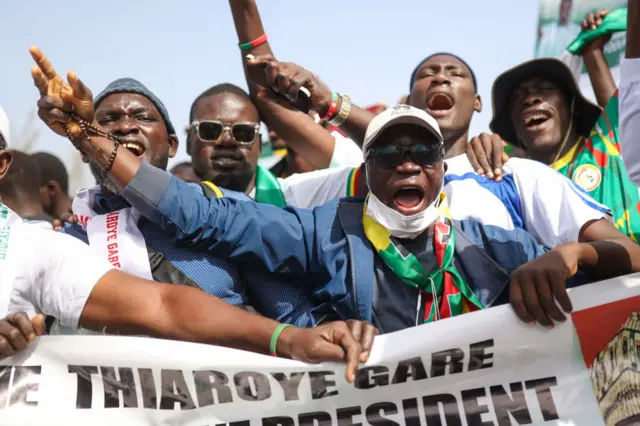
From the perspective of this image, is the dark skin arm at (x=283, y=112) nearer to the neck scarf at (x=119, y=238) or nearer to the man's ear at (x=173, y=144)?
the man's ear at (x=173, y=144)

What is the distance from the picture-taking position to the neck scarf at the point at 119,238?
3.49 metres

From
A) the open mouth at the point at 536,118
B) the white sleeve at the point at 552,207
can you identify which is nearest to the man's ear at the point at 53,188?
the open mouth at the point at 536,118

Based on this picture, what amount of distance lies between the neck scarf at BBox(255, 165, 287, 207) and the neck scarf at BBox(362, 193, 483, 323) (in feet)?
4.30

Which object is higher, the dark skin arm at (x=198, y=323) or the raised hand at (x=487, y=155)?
the raised hand at (x=487, y=155)

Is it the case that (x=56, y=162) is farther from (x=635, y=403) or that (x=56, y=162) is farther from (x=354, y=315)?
(x=635, y=403)

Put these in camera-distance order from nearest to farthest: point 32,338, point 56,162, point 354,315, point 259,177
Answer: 1. point 32,338
2. point 354,315
3. point 259,177
4. point 56,162

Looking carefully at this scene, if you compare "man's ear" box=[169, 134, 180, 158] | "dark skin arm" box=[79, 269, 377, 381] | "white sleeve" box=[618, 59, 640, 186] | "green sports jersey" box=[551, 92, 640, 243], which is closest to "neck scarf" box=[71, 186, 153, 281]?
"dark skin arm" box=[79, 269, 377, 381]

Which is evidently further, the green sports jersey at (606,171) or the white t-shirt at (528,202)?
the green sports jersey at (606,171)

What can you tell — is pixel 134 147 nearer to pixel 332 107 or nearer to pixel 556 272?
pixel 332 107

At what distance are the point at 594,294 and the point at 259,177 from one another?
2.34 metres

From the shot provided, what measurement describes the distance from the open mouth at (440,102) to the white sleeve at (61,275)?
2531 mm

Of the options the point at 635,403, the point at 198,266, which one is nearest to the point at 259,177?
the point at 198,266

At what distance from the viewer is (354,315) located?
341 centimetres

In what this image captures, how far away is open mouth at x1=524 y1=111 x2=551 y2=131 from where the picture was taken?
5.21m
